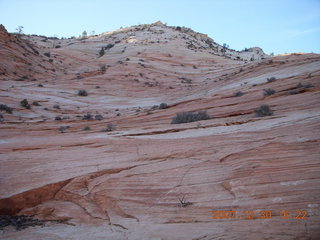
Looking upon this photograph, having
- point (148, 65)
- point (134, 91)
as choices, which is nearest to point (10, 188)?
point (134, 91)

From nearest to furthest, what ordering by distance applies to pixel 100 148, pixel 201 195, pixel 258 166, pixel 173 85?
pixel 201 195
pixel 258 166
pixel 100 148
pixel 173 85

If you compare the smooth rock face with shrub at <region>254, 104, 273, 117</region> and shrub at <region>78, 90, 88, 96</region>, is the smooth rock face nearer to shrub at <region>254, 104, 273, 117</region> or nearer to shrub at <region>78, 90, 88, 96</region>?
shrub at <region>254, 104, 273, 117</region>

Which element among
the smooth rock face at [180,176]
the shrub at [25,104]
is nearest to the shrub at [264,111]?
the smooth rock face at [180,176]

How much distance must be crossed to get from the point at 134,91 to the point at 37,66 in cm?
1064

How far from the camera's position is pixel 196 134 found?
23.7 feet

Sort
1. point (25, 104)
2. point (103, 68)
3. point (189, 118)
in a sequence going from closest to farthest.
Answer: point (189, 118) → point (25, 104) → point (103, 68)

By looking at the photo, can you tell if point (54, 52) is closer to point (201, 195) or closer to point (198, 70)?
point (198, 70)

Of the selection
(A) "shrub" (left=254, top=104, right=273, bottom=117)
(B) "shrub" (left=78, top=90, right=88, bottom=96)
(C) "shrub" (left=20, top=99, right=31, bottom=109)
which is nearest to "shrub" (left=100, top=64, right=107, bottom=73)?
(B) "shrub" (left=78, top=90, right=88, bottom=96)
